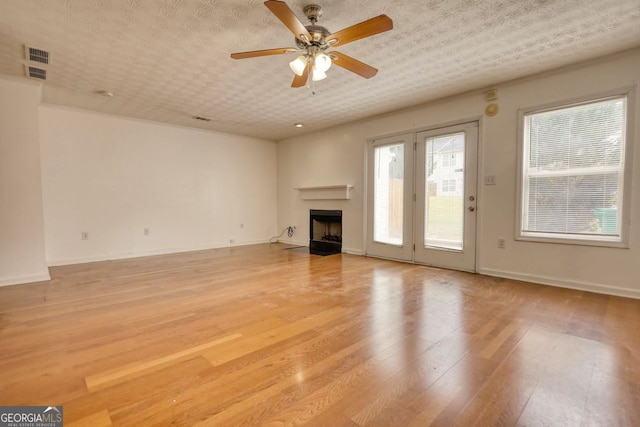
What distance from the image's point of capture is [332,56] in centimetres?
253

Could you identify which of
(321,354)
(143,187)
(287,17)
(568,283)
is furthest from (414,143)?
(143,187)

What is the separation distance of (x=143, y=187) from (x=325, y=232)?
358 centimetres

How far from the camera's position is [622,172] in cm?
300

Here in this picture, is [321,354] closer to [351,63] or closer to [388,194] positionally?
[351,63]

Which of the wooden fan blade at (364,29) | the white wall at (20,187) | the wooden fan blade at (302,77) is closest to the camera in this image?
the wooden fan blade at (364,29)

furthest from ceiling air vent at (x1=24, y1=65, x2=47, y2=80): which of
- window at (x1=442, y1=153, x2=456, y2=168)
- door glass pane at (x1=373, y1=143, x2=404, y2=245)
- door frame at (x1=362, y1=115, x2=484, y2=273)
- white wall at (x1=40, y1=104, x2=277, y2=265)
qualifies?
window at (x1=442, y1=153, x2=456, y2=168)

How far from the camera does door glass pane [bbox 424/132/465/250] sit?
164 inches

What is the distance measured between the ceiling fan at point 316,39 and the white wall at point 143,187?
3.83 meters

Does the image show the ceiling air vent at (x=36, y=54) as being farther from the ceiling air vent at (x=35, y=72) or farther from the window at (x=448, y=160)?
the window at (x=448, y=160)

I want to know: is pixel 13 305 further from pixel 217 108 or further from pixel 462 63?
pixel 462 63

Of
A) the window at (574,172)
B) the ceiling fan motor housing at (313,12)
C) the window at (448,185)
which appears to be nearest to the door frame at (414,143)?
the window at (448,185)

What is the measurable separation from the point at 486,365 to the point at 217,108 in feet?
15.2
